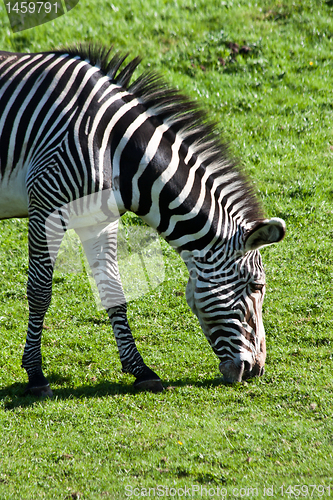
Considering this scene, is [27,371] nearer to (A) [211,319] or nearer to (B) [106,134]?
(A) [211,319]

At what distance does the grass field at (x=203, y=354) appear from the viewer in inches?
167

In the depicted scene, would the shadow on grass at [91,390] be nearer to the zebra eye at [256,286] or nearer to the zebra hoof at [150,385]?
the zebra hoof at [150,385]

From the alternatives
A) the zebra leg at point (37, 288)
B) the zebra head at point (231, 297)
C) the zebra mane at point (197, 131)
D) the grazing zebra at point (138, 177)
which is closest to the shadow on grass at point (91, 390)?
the zebra leg at point (37, 288)

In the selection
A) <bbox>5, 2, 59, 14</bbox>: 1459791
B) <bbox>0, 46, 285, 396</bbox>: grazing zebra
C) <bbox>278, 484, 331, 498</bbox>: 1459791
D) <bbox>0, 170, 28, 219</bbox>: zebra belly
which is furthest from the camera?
<bbox>5, 2, 59, 14</bbox>: 1459791

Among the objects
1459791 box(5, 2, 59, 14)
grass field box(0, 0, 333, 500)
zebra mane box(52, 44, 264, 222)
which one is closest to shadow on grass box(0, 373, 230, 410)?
grass field box(0, 0, 333, 500)

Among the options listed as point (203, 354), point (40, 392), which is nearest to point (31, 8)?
point (203, 354)

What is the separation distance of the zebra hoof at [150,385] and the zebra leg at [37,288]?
1.02 meters

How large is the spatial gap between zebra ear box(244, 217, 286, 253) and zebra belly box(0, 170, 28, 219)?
97.2 inches

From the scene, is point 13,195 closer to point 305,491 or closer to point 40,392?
point 40,392

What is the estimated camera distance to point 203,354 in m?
6.40

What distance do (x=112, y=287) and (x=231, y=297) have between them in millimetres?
1650

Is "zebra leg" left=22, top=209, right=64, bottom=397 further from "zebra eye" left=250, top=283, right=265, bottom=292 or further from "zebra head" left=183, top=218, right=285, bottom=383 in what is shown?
"zebra eye" left=250, top=283, right=265, bottom=292

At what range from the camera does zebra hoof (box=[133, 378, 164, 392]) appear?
559 cm

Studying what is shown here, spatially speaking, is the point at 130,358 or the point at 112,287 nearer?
the point at 130,358
